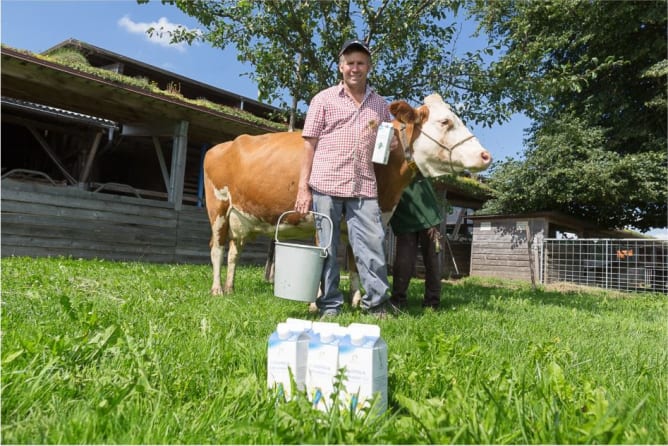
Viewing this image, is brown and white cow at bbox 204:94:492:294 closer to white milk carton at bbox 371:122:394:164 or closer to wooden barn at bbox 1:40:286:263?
white milk carton at bbox 371:122:394:164

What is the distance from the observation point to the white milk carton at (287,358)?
1.60 meters

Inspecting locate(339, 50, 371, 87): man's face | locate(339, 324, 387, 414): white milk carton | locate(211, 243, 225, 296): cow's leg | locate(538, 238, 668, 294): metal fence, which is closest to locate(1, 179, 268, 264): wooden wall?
locate(211, 243, 225, 296): cow's leg

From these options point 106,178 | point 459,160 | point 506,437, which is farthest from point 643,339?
point 106,178

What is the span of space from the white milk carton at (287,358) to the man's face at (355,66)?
7.65 ft

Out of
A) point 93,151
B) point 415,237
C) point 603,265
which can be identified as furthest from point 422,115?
point 603,265

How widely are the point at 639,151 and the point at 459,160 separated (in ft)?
45.5

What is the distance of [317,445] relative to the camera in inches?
50.4

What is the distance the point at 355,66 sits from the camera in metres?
3.45

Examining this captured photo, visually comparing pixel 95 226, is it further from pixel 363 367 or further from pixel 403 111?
pixel 363 367

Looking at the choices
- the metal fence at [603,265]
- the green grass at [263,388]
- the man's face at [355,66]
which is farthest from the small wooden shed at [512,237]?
the green grass at [263,388]

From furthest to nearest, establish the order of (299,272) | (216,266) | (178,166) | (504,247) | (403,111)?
(504,247)
(178,166)
(216,266)
(403,111)
(299,272)

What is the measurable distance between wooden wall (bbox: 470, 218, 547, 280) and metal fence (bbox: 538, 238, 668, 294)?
744mm

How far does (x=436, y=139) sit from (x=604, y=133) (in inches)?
552

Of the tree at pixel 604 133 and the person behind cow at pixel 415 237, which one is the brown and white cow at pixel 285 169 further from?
the tree at pixel 604 133
